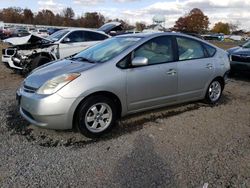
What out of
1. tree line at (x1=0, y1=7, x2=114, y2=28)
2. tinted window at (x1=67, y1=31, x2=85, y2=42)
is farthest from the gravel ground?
tree line at (x1=0, y1=7, x2=114, y2=28)

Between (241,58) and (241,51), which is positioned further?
(241,51)

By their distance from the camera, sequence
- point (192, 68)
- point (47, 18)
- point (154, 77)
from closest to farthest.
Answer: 1. point (154, 77)
2. point (192, 68)
3. point (47, 18)

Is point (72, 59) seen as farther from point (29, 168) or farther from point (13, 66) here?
point (13, 66)

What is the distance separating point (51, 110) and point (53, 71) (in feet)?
2.38

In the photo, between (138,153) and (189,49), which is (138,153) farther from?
(189,49)

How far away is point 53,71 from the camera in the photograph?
4688 mm

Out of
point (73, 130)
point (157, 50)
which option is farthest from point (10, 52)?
point (157, 50)

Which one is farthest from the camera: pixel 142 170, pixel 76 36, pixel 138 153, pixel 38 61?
pixel 76 36

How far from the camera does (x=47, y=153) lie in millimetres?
4039

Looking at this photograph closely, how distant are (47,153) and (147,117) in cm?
210

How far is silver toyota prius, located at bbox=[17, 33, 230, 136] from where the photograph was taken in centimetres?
431

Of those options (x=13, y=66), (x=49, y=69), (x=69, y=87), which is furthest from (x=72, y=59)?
(x=13, y=66)

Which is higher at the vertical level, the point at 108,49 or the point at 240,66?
the point at 108,49

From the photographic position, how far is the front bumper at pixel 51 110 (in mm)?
4234
